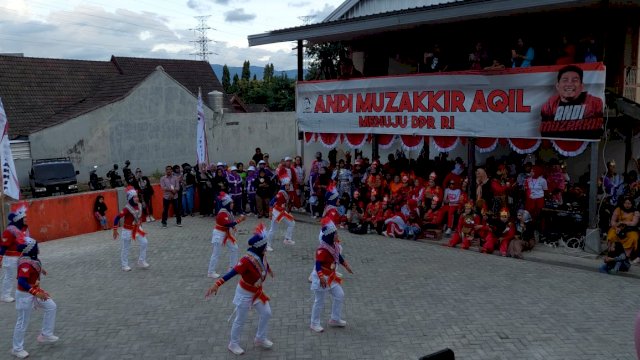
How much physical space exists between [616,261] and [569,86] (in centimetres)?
417

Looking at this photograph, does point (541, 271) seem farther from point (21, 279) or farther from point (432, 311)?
point (21, 279)

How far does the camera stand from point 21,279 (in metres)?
8.22

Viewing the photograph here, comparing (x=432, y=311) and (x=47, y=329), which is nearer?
(x=47, y=329)

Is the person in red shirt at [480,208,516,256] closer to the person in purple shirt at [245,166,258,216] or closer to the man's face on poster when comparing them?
the man's face on poster

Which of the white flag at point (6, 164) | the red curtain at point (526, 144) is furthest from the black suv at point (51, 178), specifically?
the red curtain at point (526, 144)

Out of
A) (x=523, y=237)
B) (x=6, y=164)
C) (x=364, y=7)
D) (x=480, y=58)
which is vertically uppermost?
(x=364, y=7)

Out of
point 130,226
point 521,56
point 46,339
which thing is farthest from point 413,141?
point 46,339

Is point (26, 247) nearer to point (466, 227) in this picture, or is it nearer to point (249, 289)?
point (249, 289)

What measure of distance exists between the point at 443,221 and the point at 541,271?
3825 mm

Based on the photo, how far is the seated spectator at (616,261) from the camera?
11695 mm

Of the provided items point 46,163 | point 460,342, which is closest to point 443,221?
point 460,342

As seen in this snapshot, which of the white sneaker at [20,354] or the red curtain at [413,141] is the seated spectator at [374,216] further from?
the white sneaker at [20,354]

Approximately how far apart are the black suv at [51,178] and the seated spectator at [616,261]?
68.5ft

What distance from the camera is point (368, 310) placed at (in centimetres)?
983
